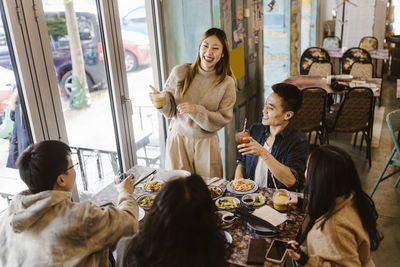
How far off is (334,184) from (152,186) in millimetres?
1214

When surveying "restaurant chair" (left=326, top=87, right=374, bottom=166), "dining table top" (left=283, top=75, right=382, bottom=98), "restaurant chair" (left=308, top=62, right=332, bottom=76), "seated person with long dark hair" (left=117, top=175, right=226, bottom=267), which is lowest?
"restaurant chair" (left=326, top=87, right=374, bottom=166)

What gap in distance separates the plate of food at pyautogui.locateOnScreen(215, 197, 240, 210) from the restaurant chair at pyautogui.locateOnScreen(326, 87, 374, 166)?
2751 millimetres

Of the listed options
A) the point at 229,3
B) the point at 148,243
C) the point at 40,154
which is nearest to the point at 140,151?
the point at 229,3

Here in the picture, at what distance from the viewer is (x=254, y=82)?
4.90 m

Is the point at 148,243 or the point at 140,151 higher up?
the point at 148,243

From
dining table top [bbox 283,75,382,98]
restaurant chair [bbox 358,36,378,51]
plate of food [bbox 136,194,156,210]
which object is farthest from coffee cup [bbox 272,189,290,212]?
restaurant chair [bbox 358,36,378,51]

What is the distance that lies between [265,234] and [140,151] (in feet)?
6.77

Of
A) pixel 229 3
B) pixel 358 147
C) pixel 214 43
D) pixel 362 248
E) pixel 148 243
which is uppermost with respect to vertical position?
pixel 229 3

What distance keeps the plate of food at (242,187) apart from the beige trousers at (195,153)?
1.86 feet

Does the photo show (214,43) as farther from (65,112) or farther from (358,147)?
(358,147)

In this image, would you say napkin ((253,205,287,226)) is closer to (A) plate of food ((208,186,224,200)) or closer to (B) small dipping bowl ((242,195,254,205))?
(B) small dipping bowl ((242,195,254,205))

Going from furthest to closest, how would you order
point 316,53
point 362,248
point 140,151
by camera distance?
point 316,53
point 140,151
point 362,248

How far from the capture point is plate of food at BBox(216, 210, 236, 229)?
1907 millimetres

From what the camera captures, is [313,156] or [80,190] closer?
[313,156]
